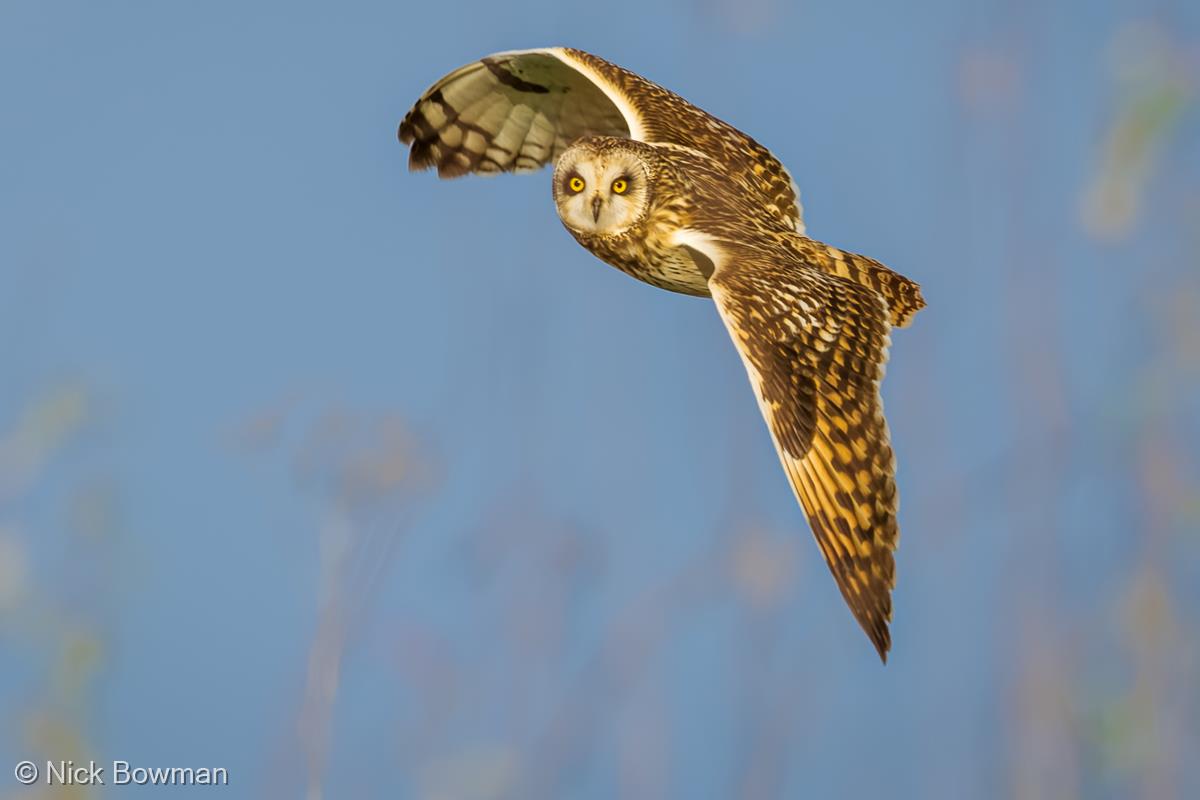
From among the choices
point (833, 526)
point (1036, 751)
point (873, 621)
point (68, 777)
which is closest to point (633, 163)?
point (833, 526)

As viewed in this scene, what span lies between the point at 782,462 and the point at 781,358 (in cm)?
27

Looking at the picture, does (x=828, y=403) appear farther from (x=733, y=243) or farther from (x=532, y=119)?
(x=532, y=119)

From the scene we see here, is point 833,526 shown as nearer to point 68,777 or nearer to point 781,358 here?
point 781,358

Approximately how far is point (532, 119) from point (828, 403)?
7.47 ft

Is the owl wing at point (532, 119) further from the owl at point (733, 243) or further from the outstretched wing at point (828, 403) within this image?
the outstretched wing at point (828, 403)

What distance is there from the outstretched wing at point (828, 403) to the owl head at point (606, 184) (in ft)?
2.12

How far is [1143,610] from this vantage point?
3457 millimetres

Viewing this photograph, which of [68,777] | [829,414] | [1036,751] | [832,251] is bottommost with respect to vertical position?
[1036,751]

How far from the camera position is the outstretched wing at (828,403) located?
11.6 feet

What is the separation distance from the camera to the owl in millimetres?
3652

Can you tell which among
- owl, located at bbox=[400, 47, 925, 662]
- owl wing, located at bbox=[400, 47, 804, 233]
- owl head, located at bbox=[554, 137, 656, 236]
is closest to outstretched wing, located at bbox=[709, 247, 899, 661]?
owl, located at bbox=[400, 47, 925, 662]

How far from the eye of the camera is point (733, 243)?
13.7 ft

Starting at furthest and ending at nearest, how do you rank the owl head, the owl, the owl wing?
the owl wing
the owl head
the owl

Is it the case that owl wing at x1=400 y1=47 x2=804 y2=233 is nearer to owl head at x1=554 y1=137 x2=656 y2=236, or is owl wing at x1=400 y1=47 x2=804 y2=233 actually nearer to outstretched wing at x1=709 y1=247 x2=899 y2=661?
owl head at x1=554 y1=137 x2=656 y2=236
